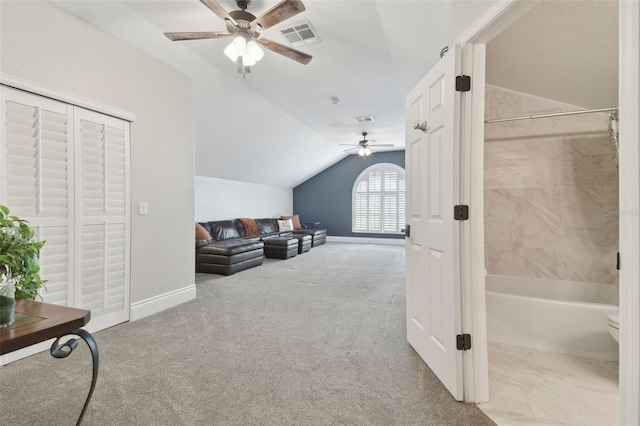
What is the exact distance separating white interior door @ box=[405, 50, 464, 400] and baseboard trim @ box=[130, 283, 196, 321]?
2602mm

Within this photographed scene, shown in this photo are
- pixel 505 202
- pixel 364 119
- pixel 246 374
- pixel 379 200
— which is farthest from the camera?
pixel 379 200

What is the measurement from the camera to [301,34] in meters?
3.19

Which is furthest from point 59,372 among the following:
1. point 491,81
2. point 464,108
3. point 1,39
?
point 491,81

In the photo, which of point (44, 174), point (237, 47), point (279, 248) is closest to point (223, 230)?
point (279, 248)

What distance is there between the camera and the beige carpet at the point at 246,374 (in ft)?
5.32

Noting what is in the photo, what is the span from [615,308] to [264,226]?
22.6 feet

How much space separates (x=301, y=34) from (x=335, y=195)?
700cm

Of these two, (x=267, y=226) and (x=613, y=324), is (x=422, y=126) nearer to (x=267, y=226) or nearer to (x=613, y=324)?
(x=613, y=324)

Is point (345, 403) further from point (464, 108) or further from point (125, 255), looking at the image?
point (125, 255)

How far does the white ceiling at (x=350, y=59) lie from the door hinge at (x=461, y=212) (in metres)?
1.48

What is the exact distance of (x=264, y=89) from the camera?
469 centimetres

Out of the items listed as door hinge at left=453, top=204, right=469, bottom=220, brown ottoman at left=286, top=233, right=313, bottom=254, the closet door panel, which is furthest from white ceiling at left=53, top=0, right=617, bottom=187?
brown ottoman at left=286, top=233, right=313, bottom=254

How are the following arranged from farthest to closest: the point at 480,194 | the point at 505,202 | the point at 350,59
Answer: the point at 350,59
the point at 505,202
the point at 480,194

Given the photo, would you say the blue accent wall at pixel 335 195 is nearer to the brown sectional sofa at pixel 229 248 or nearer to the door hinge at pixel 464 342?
the brown sectional sofa at pixel 229 248
